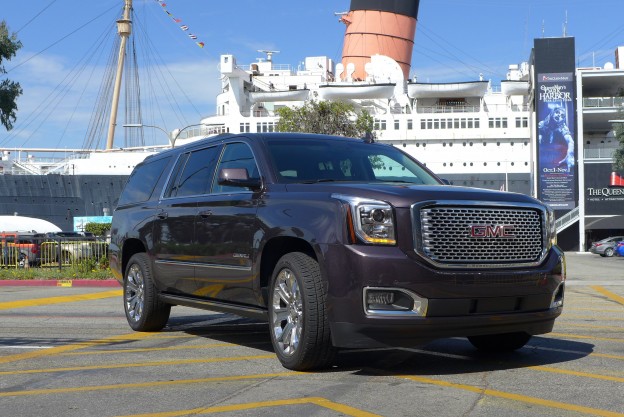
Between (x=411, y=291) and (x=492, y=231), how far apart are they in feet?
2.65

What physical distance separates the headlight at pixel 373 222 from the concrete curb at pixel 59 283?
13805 millimetres

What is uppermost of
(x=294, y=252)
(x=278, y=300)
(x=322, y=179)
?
(x=322, y=179)

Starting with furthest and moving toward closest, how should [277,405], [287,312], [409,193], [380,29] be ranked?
[380,29] → [287,312] → [409,193] → [277,405]

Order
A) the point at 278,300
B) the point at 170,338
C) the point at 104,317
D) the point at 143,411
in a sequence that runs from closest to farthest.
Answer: the point at 143,411 < the point at 278,300 < the point at 170,338 < the point at 104,317

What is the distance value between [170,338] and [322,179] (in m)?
2.58

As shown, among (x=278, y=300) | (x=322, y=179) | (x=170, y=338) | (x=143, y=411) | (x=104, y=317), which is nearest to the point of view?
(x=143, y=411)

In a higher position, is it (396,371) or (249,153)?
(249,153)

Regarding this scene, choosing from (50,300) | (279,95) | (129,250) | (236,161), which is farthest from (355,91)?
(236,161)

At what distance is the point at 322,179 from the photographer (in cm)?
646

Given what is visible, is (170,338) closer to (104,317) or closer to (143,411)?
(104,317)

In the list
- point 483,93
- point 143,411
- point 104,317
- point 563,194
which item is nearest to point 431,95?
point 483,93

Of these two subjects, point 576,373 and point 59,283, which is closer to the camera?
point 576,373

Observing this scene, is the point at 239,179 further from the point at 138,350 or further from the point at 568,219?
the point at 568,219

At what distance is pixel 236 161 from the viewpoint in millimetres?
7020
